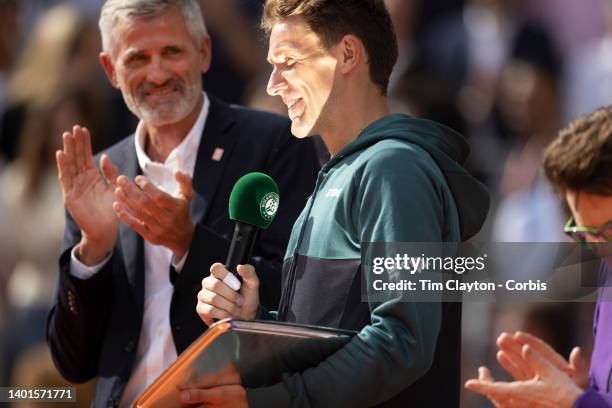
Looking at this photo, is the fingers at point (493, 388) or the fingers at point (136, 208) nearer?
the fingers at point (493, 388)

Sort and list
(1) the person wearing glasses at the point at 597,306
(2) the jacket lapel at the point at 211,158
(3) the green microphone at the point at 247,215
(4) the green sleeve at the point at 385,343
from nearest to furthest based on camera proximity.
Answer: (4) the green sleeve at the point at 385,343 < (1) the person wearing glasses at the point at 597,306 < (3) the green microphone at the point at 247,215 < (2) the jacket lapel at the point at 211,158

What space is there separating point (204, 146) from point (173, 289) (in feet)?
1.76

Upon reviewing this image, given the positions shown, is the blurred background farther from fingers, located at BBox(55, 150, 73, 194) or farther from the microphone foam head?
the microphone foam head

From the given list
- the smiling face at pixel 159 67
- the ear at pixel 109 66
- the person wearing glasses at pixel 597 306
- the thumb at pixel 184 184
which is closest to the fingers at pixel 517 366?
the person wearing glasses at pixel 597 306

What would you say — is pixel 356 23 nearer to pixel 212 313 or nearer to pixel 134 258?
pixel 212 313

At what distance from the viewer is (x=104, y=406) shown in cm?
417

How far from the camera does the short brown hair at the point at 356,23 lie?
10.5 ft

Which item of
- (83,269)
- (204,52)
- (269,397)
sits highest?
(204,52)

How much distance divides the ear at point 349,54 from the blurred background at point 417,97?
261 centimetres

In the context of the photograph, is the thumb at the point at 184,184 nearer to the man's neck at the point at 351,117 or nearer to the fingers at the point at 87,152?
the fingers at the point at 87,152

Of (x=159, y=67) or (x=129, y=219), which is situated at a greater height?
(x=159, y=67)

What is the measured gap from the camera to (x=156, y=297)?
13.8 feet

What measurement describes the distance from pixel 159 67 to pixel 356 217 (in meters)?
1.63

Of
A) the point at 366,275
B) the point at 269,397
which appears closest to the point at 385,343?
the point at 366,275
